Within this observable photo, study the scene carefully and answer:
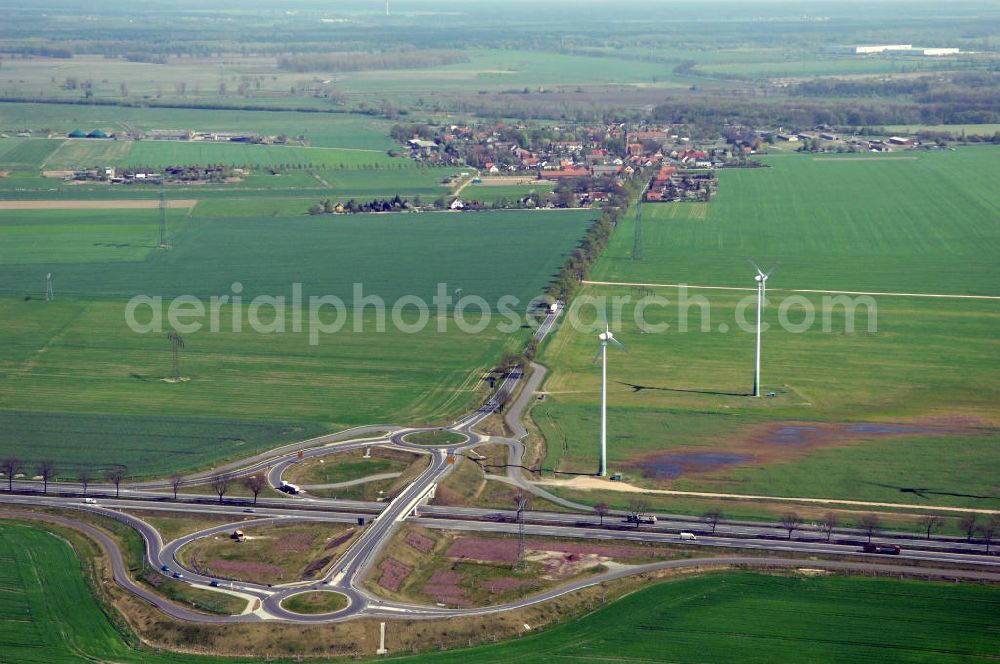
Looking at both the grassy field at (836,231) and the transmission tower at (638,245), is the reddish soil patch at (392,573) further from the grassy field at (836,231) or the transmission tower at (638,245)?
the transmission tower at (638,245)

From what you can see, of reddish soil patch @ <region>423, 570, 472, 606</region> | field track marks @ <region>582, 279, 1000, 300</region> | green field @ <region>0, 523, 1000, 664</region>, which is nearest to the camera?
green field @ <region>0, 523, 1000, 664</region>

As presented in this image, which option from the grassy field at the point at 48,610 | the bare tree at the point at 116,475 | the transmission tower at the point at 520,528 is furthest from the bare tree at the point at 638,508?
the bare tree at the point at 116,475

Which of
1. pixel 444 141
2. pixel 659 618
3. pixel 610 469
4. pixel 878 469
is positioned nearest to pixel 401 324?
pixel 610 469

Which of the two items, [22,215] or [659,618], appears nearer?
[659,618]

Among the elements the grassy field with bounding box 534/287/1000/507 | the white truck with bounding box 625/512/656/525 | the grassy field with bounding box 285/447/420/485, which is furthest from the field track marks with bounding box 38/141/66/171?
the white truck with bounding box 625/512/656/525

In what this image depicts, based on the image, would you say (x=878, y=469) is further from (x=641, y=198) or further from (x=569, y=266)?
(x=641, y=198)

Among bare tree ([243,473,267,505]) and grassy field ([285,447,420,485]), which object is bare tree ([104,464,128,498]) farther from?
grassy field ([285,447,420,485])

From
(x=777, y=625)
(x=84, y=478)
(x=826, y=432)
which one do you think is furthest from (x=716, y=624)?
(x=84, y=478)
